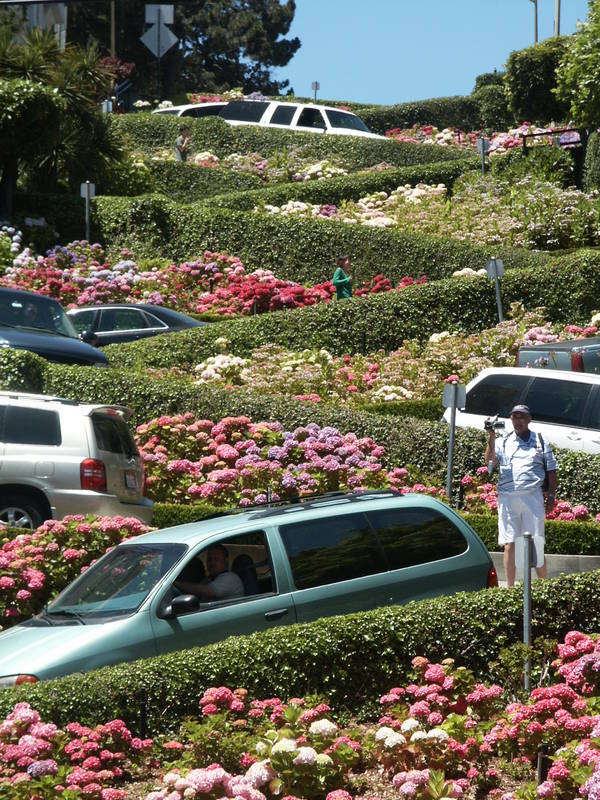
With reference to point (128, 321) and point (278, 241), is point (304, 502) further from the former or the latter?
point (278, 241)

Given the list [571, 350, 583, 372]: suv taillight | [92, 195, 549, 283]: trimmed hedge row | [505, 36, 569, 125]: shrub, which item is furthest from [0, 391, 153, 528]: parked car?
[505, 36, 569, 125]: shrub

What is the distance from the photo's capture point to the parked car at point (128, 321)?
22.8 m

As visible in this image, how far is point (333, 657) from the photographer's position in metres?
8.75

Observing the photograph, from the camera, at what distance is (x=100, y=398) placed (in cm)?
1741

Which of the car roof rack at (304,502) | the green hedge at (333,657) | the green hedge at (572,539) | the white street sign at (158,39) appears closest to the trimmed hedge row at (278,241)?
the green hedge at (572,539)

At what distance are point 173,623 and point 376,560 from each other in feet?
4.90

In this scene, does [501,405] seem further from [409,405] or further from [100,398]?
[100,398]

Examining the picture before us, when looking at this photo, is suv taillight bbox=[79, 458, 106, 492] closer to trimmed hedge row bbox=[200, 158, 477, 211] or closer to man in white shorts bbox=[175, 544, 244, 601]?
man in white shorts bbox=[175, 544, 244, 601]

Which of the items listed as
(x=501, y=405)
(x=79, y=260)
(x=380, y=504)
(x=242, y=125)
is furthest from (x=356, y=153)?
(x=380, y=504)

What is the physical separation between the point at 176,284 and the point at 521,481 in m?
17.5

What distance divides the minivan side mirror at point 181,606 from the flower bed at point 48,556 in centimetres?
248

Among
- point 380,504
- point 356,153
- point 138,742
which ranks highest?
point 356,153

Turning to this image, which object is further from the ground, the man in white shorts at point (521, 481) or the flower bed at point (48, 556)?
the man in white shorts at point (521, 481)

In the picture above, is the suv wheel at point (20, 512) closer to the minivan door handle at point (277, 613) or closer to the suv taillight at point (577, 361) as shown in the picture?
the minivan door handle at point (277, 613)
